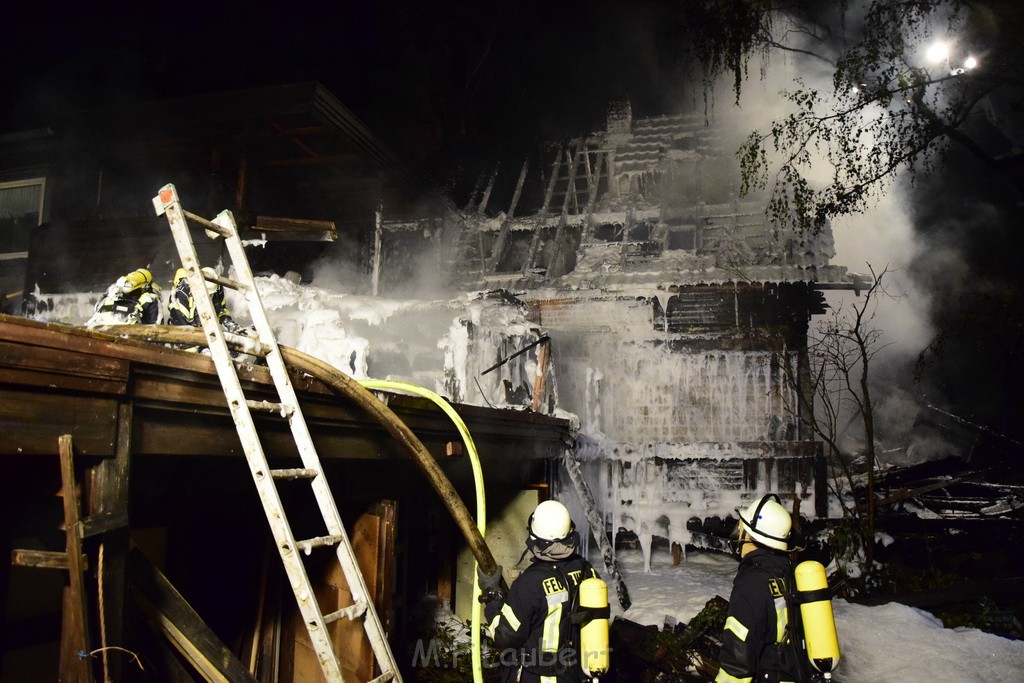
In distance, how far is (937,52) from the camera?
1433 centimetres

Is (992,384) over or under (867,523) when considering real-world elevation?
over

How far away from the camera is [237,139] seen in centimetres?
932

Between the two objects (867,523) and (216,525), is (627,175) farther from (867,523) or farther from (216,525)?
(216,525)

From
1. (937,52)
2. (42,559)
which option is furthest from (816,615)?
(937,52)

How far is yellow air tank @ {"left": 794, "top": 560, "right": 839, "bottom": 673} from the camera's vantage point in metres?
3.60

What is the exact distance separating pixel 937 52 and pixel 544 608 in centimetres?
1826

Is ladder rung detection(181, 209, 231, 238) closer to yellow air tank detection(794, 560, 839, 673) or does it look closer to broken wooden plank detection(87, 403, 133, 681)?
broken wooden plank detection(87, 403, 133, 681)

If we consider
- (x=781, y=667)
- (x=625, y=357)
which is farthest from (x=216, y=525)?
(x=625, y=357)

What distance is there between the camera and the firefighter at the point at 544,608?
3.74 metres

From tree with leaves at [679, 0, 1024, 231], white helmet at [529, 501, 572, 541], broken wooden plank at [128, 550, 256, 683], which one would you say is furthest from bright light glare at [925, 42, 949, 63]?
broken wooden plank at [128, 550, 256, 683]

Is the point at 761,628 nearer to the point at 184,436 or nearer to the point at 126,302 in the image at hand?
the point at 184,436

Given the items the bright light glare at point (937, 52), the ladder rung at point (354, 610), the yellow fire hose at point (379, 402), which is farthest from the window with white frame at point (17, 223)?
the bright light glare at point (937, 52)

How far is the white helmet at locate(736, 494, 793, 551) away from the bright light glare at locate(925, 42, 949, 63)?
1648cm

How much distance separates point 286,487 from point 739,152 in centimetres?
1453
